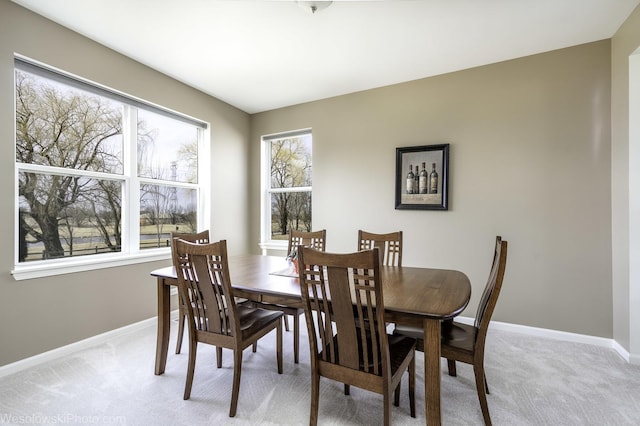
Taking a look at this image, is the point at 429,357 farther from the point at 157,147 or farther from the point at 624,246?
the point at 157,147

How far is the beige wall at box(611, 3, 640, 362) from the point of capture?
2.19m

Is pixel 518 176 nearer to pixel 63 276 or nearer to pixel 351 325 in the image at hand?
pixel 351 325

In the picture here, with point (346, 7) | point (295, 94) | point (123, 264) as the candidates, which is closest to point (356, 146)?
point (295, 94)

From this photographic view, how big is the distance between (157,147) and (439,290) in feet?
10.5

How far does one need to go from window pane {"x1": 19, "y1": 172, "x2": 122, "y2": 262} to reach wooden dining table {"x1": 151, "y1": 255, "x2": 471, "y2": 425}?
3.84 feet

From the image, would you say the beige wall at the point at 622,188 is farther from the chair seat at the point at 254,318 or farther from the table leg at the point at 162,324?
the table leg at the point at 162,324

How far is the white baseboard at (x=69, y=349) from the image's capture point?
6.79 ft

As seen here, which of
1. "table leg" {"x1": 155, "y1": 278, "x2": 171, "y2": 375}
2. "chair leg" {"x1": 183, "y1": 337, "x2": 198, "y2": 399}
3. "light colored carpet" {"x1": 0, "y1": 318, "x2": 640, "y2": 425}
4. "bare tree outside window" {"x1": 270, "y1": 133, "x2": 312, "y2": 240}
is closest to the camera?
"light colored carpet" {"x1": 0, "y1": 318, "x2": 640, "y2": 425}

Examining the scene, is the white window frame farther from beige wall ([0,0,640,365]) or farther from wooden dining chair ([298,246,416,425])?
wooden dining chair ([298,246,416,425])

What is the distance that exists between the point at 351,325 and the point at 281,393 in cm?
92

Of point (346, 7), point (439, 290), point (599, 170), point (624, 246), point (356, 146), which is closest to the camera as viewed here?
point (439, 290)

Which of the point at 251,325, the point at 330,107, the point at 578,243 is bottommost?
the point at 251,325

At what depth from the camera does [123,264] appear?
9.09 feet

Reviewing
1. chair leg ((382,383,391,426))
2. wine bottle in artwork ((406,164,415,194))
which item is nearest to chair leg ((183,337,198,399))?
chair leg ((382,383,391,426))
